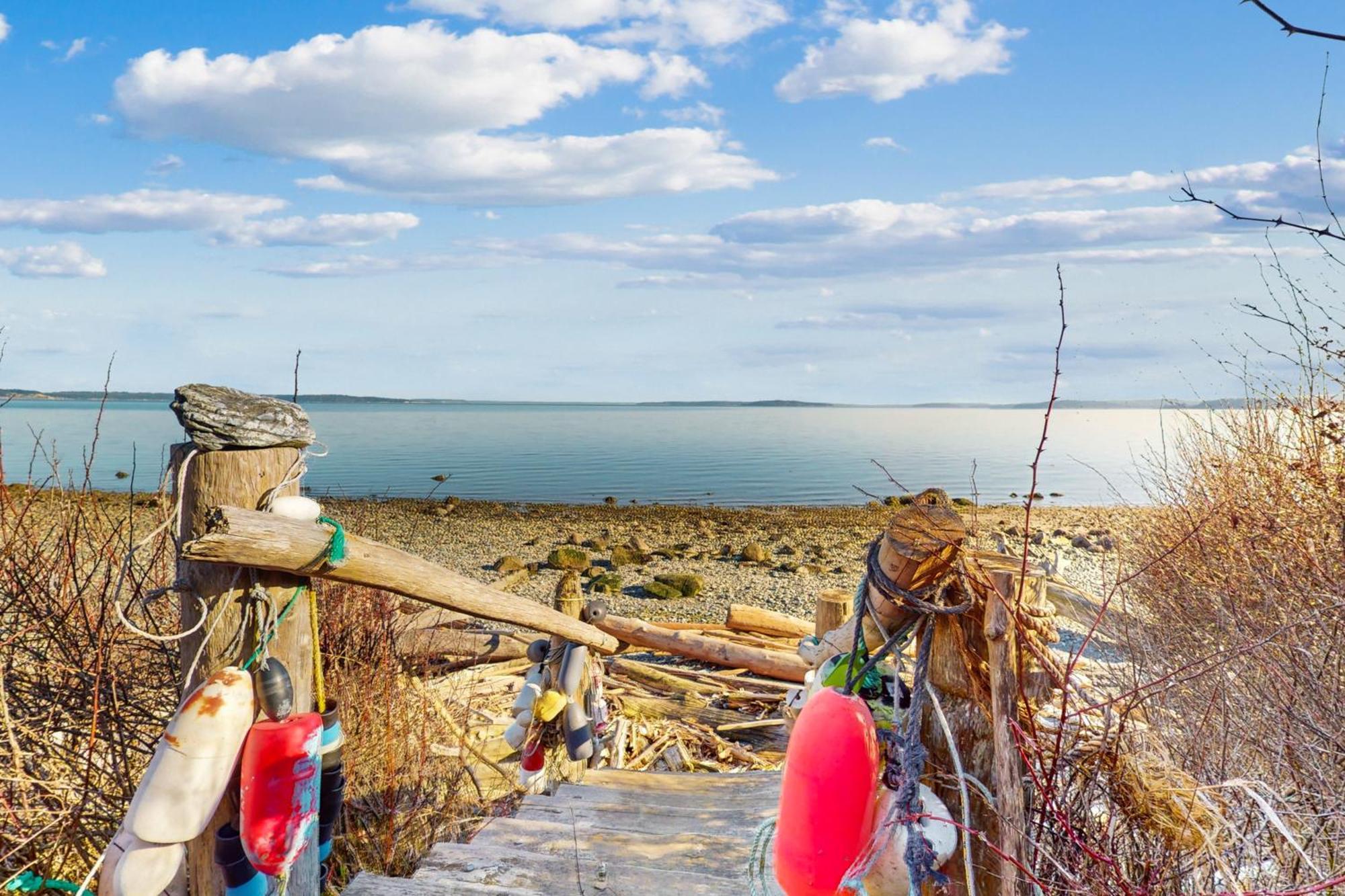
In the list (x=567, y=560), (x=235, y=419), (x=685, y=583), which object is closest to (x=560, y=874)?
(x=235, y=419)

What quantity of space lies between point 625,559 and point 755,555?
2891 mm

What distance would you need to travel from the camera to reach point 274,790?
3307 mm

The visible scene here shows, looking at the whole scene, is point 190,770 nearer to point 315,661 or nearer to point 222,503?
point 315,661

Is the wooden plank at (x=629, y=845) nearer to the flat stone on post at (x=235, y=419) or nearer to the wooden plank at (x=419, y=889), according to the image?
the wooden plank at (x=419, y=889)

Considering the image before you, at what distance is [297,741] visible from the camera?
3.35 meters

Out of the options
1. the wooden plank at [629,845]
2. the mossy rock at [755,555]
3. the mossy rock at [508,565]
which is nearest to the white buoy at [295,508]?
the wooden plank at [629,845]

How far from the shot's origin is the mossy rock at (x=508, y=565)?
59.3 ft

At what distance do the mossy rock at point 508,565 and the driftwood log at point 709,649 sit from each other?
7571mm

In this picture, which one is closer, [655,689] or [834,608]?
[834,608]

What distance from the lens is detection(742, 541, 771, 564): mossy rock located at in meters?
20.2

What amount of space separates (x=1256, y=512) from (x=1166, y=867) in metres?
6.22

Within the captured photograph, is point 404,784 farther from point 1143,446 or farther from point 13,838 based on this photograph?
point 1143,446

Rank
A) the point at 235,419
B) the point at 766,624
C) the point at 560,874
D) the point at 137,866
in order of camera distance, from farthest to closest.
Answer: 1. the point at 766,624
2. the point at 560,874
3. the point at 235,419
4. the point at 137,866

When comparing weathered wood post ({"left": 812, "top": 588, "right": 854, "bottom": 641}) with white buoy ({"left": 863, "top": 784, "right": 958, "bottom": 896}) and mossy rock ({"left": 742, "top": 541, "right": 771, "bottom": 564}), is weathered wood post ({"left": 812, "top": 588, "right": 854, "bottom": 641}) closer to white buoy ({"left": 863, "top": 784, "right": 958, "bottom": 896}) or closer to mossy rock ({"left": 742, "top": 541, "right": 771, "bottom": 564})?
white buoy ({"left": 863, "top": 784, "right": 958, "bottom": 896})
